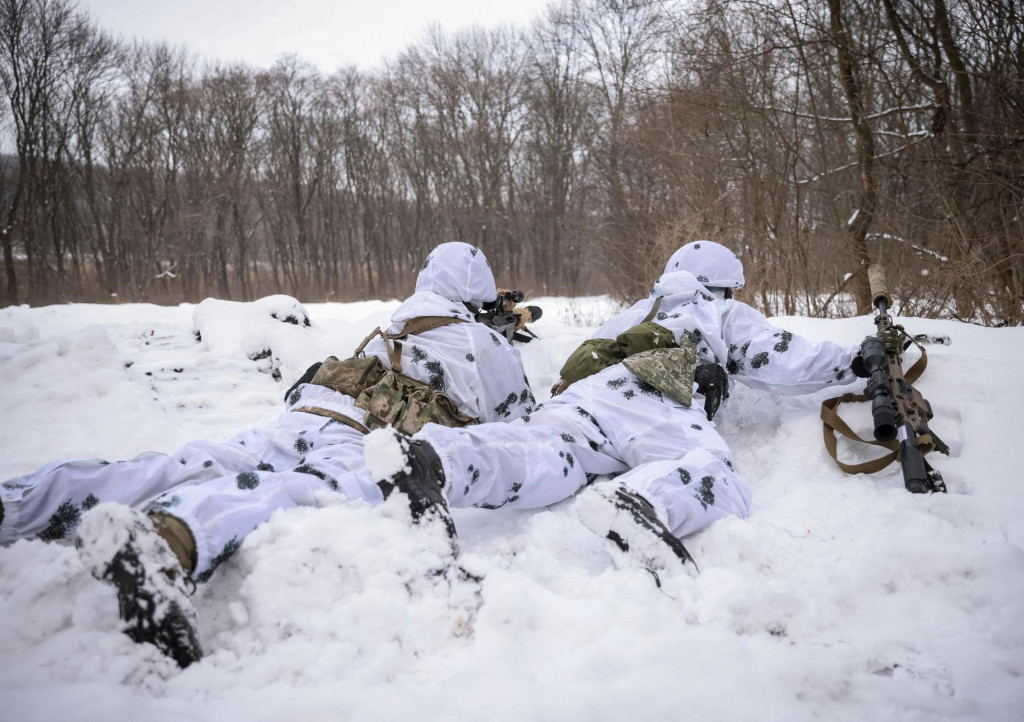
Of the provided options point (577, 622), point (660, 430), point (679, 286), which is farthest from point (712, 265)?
point (577, 622)

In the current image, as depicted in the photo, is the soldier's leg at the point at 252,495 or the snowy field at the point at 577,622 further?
the soldier's leg at the point at 252,495

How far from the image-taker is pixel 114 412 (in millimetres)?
3697

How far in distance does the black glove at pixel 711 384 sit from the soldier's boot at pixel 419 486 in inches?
57.2

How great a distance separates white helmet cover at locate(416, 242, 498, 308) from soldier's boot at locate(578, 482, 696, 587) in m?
1.38

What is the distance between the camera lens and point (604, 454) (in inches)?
95.8

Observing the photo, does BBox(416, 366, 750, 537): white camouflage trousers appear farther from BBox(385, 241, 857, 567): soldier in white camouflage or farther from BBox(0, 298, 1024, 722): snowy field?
BBox(0, 298, 1024, 722): snowy field

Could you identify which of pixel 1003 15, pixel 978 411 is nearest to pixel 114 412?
pixel 978 411

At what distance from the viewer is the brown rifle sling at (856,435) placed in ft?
7.93

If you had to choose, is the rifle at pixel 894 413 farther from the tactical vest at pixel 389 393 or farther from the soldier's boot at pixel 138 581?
the soldier's boot at pixel 138 581

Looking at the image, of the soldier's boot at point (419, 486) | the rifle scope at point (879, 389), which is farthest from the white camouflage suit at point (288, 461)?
the rifle scope at point (879, 389)

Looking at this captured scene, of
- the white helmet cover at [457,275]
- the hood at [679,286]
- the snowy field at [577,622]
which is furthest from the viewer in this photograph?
the hood at [679,286]

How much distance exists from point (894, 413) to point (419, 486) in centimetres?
204

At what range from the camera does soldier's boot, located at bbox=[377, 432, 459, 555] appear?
169cm

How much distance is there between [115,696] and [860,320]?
4048mm
